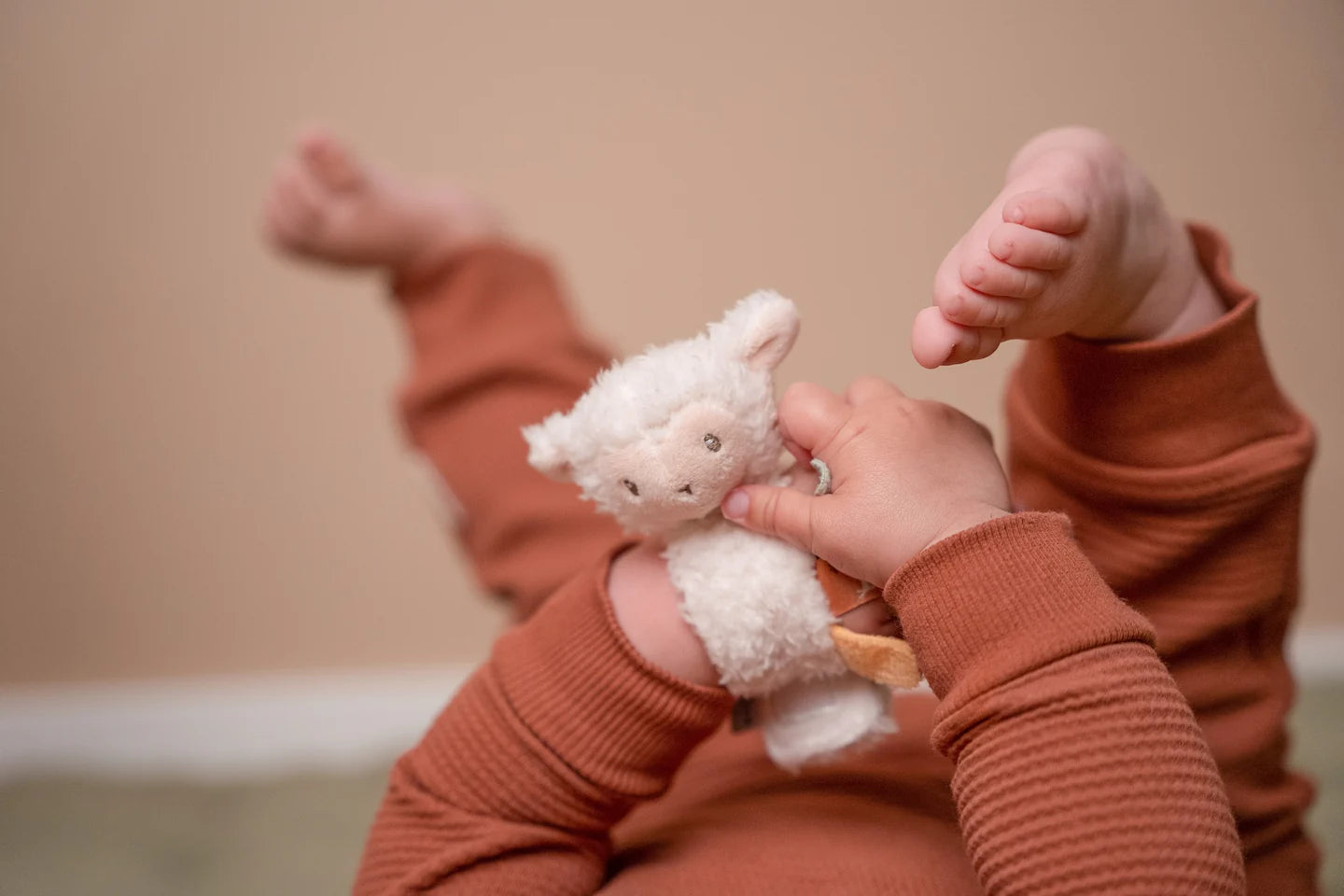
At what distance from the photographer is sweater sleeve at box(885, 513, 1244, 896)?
32cm

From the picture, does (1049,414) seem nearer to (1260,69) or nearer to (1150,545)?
(1150,545)

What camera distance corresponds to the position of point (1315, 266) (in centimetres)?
102

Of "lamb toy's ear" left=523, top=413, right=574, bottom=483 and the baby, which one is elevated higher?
"lamb toy's ear" left=523, top=413, right=574, bottom=483

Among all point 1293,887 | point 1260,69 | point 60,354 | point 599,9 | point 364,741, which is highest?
point 599,9

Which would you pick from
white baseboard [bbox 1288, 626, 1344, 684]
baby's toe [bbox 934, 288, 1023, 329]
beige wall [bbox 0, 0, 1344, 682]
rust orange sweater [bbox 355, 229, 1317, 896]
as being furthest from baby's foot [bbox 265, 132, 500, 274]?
white baseboard [bbox 1288, 626, 1344, 684]

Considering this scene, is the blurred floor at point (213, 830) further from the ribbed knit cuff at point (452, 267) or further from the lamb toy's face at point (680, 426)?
the lamb toy's face at point (680, 426)

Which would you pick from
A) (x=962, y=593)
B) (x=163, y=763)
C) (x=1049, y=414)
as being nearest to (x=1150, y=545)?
(x=1049, y=414)

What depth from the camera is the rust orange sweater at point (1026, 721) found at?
0.33 metres

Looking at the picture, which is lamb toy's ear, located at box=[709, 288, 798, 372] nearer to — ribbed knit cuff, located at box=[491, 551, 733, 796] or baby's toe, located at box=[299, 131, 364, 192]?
ribbed knit cuff, located at box=[491, 551, 733, 796]

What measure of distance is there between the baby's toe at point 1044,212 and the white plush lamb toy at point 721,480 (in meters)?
0.09

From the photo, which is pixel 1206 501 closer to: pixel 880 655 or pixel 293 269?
pixel 880 655

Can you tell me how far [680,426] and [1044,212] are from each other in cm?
14

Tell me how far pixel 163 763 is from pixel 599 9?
101 cm

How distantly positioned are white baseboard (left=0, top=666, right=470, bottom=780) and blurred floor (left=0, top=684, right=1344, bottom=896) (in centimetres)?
12
